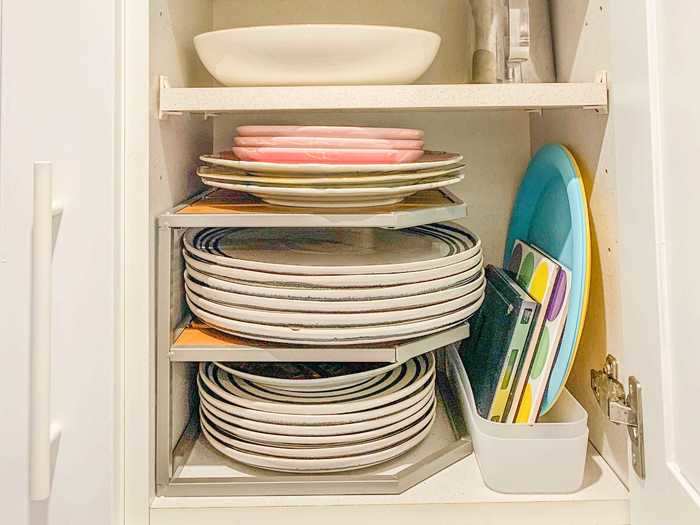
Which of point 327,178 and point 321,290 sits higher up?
point 327,178

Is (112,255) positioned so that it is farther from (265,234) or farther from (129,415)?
(265,234)

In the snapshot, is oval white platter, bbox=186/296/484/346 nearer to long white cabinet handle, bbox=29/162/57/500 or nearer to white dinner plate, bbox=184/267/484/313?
white dinner plate, bbox=184/267/484/313

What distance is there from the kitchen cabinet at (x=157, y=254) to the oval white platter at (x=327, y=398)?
0.25 ft

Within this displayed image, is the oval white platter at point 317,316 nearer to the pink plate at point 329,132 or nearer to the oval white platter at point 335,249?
the oval white platter at point 335,249

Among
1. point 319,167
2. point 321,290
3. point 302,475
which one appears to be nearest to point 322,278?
point 321,290

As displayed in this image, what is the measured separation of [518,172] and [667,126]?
53 centimetres

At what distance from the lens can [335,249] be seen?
0.85m

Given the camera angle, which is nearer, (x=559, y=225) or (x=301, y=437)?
(x=301, y=437)

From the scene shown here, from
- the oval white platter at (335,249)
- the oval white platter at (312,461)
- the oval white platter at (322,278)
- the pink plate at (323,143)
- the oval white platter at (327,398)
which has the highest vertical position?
the pink plate at (323,143)

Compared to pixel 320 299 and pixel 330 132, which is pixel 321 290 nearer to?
pixel 320 299

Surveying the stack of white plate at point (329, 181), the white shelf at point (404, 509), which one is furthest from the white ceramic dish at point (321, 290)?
the white shelf at point (404, 509)

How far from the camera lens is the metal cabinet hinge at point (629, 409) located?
64cm

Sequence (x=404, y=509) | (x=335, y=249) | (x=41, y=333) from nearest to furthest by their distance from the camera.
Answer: (x=41, y=333) < (x=404, y=509) < (x=335, y=249)

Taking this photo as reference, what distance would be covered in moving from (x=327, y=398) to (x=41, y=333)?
0.33m
